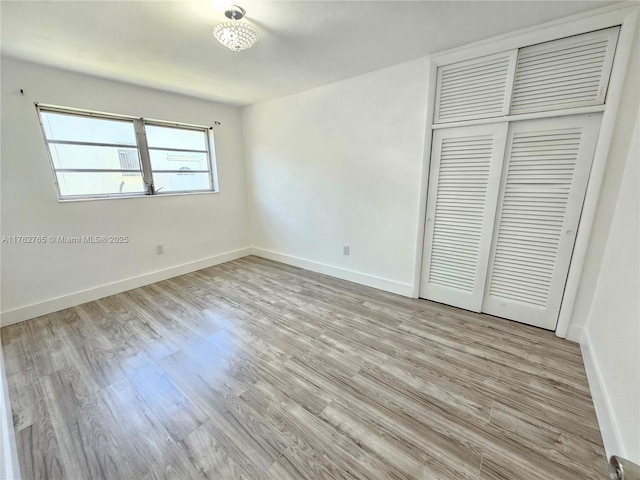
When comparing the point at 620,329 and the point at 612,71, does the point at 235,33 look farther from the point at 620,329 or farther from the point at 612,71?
the point at 620,329

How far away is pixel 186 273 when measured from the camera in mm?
3771

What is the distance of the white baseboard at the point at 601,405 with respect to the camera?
1.28 metres

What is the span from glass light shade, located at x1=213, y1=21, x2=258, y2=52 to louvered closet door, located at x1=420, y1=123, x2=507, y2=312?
1.84m

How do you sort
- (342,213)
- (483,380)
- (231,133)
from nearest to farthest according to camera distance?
(483,380) → (342,213) → (231,133)

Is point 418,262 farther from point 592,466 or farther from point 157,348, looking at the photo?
point 157,348

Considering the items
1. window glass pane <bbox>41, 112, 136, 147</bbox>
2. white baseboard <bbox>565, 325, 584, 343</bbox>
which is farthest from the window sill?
white baseboard <bbox>565, 325, 584, 343</bbox>

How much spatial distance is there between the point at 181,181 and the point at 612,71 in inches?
175

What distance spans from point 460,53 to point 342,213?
1921 millimetres

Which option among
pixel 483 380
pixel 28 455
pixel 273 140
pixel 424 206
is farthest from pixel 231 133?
pixel 483 380

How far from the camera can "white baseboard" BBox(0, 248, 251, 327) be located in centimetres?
251

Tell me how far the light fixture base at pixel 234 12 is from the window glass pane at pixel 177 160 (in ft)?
7.33

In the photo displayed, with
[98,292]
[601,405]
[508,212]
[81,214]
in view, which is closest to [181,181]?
[81,214]

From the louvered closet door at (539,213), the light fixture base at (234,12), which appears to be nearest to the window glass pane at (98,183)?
the light fixture base at (234,12)

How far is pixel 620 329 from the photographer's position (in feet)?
4.83
